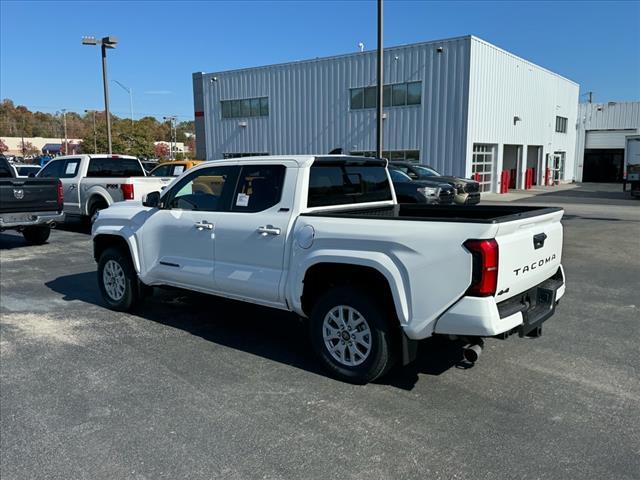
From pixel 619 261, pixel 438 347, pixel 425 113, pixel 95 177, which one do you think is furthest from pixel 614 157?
pixel 438 347

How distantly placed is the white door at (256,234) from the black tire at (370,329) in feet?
1.72

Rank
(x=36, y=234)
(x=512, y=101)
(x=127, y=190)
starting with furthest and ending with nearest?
(x=512, y=101), (x=127, y=190), (x=36, y=234)

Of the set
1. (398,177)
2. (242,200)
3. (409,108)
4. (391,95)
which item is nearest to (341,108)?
(391,95)

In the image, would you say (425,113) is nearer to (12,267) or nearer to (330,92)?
(330,92)

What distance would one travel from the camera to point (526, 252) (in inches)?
155

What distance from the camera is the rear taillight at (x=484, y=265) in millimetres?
3566

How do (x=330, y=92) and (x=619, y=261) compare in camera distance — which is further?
(x=330, y=92)

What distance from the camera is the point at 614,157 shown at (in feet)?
146

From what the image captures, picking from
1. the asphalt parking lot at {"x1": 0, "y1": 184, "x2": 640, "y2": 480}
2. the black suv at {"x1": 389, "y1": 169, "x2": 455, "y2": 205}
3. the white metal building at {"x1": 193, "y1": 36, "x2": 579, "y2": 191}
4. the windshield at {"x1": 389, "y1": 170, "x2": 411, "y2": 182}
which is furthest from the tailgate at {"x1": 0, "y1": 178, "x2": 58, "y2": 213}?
the white metal building at {"x1": 193, "y1": 36, "x2": 579, "y2": 191}

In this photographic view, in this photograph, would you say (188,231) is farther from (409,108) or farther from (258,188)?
(409,108)

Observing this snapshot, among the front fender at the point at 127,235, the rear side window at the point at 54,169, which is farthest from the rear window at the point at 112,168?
the front fender at the point at 127,235

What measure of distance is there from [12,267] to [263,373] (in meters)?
7.09

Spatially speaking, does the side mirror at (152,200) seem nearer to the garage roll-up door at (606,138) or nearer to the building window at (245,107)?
the building window at (245,107)

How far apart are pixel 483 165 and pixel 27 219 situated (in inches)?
892
